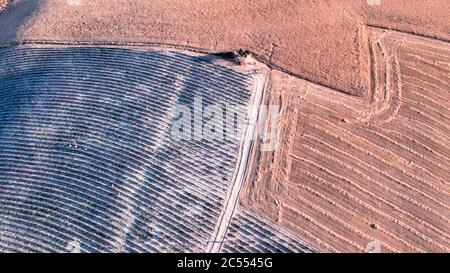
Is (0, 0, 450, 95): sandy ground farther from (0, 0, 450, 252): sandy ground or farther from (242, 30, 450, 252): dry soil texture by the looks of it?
(242, 30, 450, 252): dry soil texture

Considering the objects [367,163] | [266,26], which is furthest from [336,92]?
[266,26]

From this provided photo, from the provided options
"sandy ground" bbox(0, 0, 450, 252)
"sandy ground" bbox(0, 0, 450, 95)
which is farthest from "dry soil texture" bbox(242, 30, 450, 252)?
"sandy ground" bbox(0, 0, 450, 95)

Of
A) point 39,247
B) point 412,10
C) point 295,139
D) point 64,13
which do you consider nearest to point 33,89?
point 64,13

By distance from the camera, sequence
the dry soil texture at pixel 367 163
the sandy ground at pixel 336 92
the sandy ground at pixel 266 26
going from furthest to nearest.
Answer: the sandy ground at pixel 266 26, the sandy ground at pixel 336 92, the dry soil texture at pixel 367 163

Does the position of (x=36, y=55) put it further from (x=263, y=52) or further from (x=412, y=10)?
(x=412, y=10)

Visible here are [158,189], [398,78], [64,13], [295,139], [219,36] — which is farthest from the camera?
[64,13]

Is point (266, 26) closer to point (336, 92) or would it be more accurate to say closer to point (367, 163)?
point (336, 92)

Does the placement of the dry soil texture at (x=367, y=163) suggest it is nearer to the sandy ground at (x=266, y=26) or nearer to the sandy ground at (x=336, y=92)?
the sandy ground at (x=336, y=92)

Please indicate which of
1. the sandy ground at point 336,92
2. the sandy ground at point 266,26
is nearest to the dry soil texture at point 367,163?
the sandy ground at point 336,92
